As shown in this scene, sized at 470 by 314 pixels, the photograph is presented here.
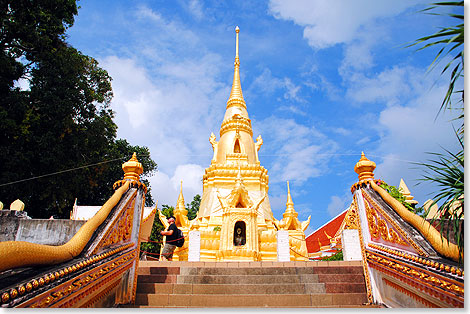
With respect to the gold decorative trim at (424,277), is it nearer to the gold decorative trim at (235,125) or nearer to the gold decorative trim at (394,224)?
the gold decorative trim at (394,224)

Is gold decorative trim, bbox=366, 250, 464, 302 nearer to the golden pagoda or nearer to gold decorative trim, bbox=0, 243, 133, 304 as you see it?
gold decorative trim, bbox=0, 243, 133, 304

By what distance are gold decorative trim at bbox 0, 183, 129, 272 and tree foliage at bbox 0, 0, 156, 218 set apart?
353 inches

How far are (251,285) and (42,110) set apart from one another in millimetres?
12460

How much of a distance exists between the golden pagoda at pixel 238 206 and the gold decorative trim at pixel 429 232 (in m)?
7.13

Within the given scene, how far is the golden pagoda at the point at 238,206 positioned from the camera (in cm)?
1220

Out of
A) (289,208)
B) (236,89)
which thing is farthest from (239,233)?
(236,89)

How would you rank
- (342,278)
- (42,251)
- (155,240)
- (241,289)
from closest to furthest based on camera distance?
(42,251)
(241,289)
(342,278)
(155,240)

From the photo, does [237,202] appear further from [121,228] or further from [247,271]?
[121,228]

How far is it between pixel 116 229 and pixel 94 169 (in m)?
13.6

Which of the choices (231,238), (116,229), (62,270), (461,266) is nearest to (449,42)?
(461,266)

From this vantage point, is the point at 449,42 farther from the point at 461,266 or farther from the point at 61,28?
the point at 61,28

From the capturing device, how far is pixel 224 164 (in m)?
17.4

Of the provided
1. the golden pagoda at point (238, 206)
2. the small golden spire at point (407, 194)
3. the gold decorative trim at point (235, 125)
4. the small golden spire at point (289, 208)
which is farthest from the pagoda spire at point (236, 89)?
the small golden spire at point (407, 194)

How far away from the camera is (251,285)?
522 centimetres
